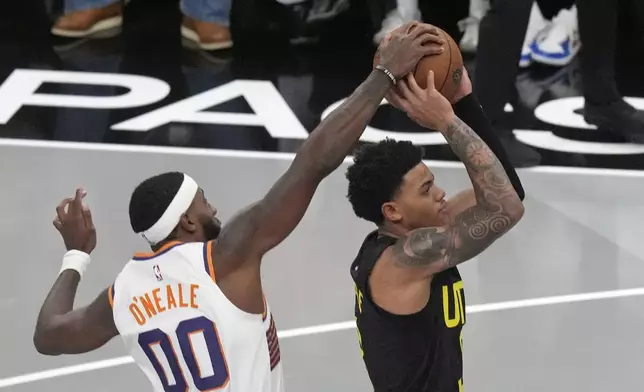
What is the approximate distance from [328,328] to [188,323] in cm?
178

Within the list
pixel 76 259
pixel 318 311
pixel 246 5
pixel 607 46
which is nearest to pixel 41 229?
pixel 318 311

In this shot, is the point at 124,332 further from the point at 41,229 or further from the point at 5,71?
the point at 5,71

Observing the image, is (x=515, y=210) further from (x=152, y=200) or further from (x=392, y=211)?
(x=152, y=200)

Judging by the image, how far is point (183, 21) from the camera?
8047 millimetres

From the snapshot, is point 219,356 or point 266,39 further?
point 266,39

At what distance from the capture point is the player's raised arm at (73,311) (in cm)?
236

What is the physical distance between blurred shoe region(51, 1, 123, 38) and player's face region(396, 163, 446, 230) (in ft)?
19.8

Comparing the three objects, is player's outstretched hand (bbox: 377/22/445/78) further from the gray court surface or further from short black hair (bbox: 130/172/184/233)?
the gray court surface

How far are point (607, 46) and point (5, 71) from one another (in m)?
4.15

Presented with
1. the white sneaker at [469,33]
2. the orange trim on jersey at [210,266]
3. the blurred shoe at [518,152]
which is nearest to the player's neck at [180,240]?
the orange trim on jersey at [210,266]

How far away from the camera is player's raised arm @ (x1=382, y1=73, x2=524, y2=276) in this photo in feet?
7.77

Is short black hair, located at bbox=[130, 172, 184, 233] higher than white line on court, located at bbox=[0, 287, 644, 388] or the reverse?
higher

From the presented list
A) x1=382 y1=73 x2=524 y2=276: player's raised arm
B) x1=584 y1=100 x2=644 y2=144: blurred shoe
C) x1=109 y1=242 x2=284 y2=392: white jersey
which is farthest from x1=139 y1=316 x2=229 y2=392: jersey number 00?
x1=584 y1=100 x2=644 y2=144: blurred shoe

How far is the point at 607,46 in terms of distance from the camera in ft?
18.6
